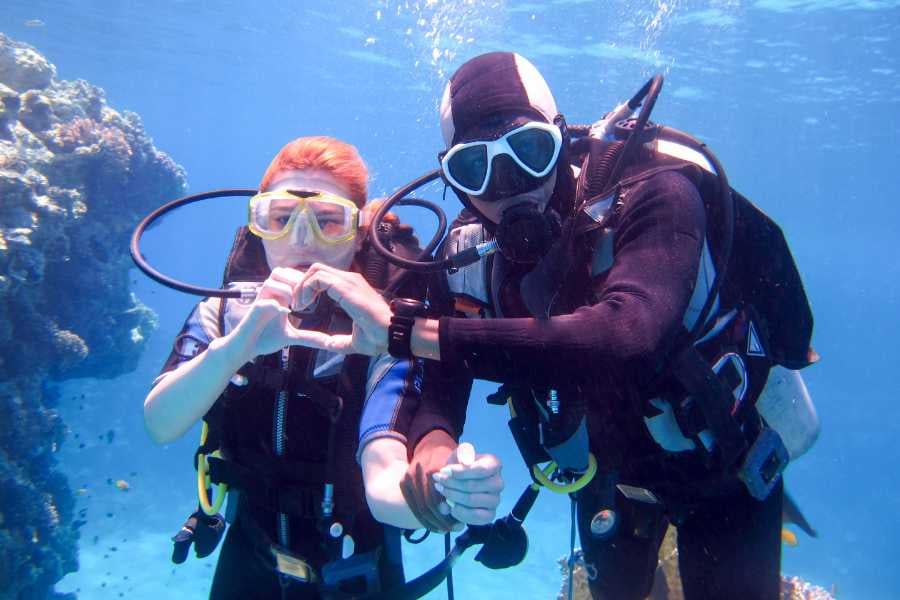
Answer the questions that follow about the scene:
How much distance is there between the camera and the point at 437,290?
3.21m

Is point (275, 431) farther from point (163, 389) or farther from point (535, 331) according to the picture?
point (535, 331)

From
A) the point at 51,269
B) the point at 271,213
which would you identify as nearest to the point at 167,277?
the point at 271,213

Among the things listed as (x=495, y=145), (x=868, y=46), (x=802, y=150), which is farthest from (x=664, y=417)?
(x=802, y=150)

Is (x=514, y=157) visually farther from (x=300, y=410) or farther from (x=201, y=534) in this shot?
(x=201, y=534)

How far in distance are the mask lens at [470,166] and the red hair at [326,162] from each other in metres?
0.79

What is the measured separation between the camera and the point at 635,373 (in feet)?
7.09

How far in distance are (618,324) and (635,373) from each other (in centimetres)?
26

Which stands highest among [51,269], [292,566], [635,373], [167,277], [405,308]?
[51,269]

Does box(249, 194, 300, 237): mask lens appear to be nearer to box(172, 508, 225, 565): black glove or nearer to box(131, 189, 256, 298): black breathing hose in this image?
box(131, 189, 256, 298): black breathing hose

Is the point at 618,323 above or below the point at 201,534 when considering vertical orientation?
above

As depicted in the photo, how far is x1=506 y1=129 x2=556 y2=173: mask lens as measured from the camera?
271 centimetres

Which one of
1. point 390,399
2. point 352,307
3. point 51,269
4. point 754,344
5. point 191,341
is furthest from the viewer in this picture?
point 51,269

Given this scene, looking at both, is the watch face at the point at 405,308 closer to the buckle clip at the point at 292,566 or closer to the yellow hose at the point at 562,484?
the yellow hose at the point at 562,484

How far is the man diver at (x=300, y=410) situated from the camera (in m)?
2.82
